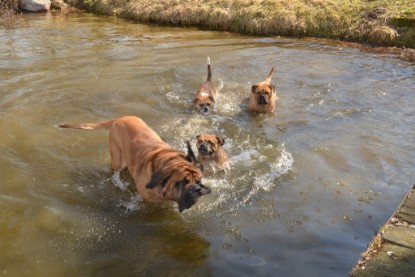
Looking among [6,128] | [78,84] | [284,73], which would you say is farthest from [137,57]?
[6,128]

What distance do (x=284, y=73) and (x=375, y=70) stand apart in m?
2.18

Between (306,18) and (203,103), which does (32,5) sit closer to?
(306,18)

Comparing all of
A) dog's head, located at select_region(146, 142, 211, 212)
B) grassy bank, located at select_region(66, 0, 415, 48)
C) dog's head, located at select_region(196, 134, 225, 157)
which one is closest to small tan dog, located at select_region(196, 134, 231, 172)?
dog's head, located at select_region(196, 134, 225, 157)

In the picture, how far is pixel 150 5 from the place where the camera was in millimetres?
15883

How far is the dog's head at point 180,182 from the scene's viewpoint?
3850 mm

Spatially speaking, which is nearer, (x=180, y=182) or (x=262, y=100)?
(x=180, y=182)

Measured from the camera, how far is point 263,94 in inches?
293

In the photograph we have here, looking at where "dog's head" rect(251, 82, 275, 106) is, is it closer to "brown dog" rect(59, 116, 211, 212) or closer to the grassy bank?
"brown dog" rect(59, 116, 211, 212)

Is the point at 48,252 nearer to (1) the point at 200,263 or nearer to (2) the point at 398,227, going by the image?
(1) the point at 200,263

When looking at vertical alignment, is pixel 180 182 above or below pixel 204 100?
below

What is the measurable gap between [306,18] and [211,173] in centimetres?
909

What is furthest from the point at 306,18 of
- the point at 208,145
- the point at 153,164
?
the point at 153,164

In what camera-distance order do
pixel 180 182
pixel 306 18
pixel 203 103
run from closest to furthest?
pixel 180 182, pixel 203 103, pixel 306 18

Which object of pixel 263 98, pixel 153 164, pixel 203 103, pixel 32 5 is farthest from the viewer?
pixel 32 5
